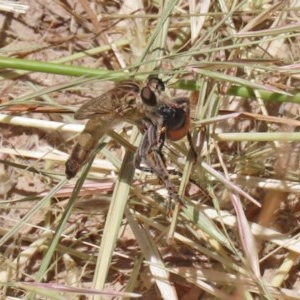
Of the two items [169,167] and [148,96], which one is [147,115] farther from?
[169,167]

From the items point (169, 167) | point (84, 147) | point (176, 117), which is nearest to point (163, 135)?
point (176, 117)

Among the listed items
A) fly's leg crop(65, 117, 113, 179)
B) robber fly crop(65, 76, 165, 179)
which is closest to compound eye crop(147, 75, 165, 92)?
robber fly crop(65, 76, 165, 179)

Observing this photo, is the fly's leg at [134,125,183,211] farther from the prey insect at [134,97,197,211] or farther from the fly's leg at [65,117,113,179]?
the fly's leg at [65,117,113,179]

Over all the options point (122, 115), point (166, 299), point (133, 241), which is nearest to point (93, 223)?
point (133, 241)

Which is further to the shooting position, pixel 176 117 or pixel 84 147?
pixel 84 147

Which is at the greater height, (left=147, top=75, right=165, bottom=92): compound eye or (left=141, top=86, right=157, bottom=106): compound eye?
(left=147, top=75, right=165, bottom=92): compound eye

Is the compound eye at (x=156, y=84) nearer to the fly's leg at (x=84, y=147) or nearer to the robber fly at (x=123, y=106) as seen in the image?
the robber fly at (x=123, y=106)
